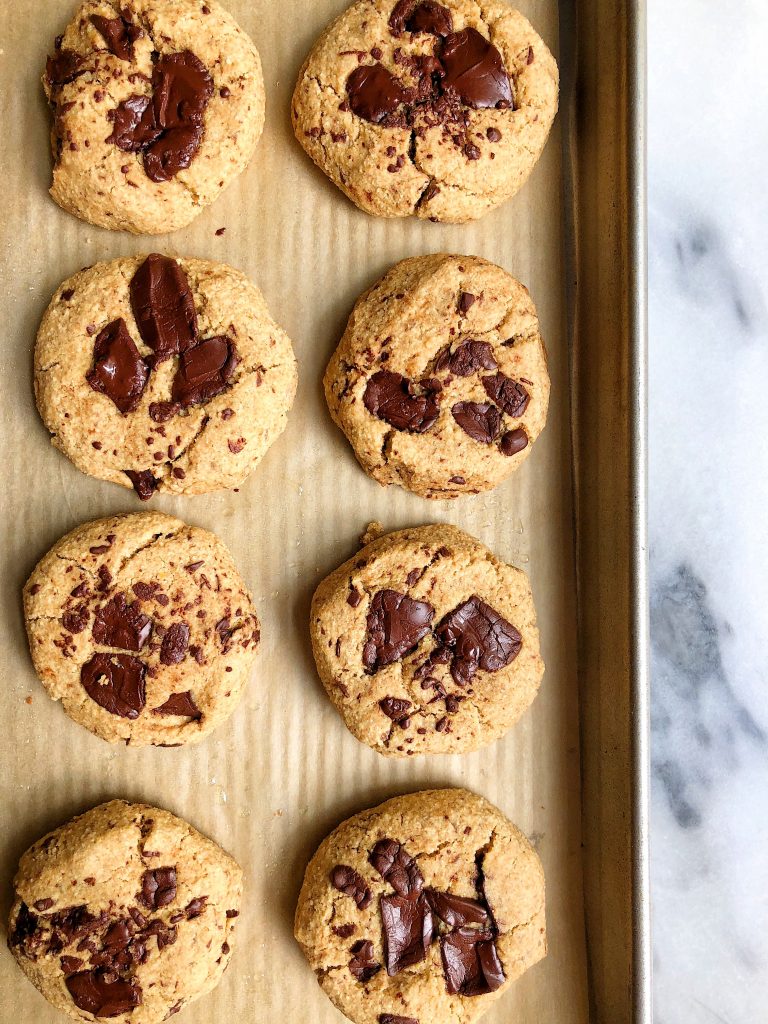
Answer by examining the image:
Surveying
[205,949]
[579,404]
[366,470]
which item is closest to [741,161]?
[579,404]

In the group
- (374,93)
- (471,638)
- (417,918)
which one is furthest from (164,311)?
(417,918)

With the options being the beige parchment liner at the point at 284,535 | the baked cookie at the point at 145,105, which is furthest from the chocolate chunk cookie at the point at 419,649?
the baked cookie at the point at 145,105

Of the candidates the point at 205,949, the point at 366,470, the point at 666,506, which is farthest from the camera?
the point at 666,506

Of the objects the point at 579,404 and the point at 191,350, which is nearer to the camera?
the point at 191,350

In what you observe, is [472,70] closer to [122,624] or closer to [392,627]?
[392,627]

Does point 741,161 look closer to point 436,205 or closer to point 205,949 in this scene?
point 436,205

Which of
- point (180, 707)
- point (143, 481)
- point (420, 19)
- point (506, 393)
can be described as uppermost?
point (420, 19)

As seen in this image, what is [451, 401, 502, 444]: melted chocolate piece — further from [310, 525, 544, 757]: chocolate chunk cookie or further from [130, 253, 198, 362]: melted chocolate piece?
[130, 253, 198, 362]: melted chocolate piece
